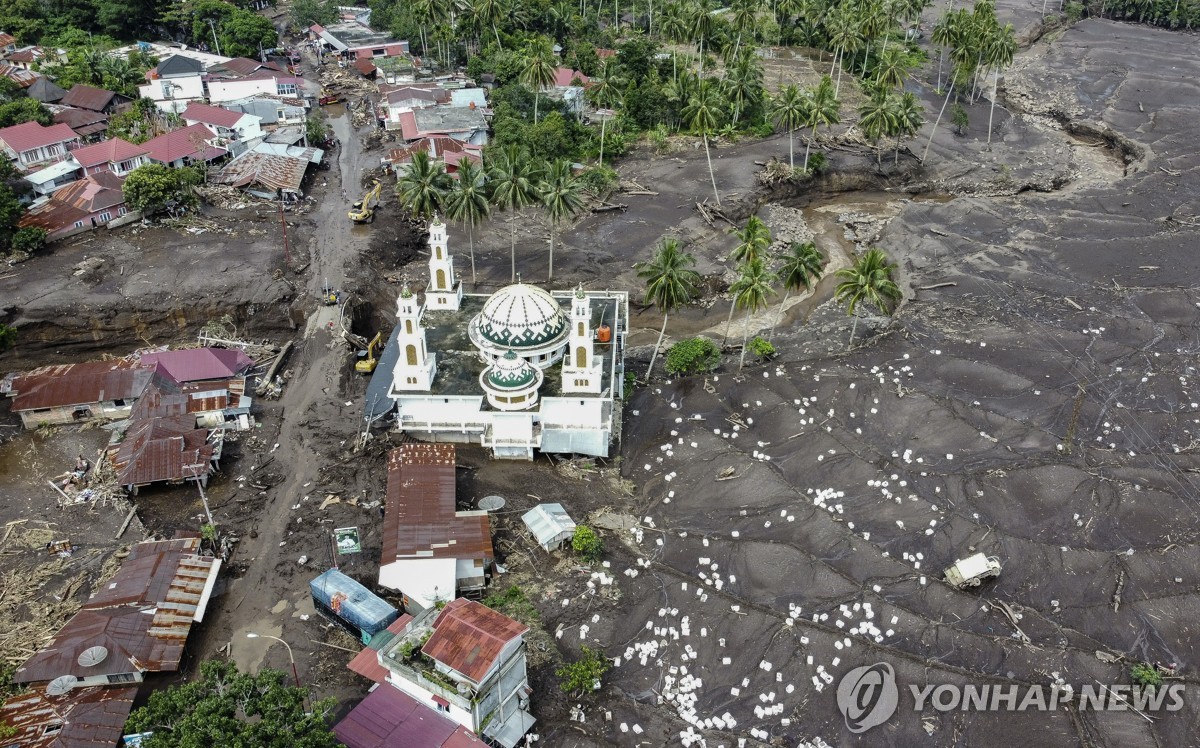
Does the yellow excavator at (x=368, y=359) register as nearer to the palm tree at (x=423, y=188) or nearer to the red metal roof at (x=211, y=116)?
the palm tree at (x=423, y=188)

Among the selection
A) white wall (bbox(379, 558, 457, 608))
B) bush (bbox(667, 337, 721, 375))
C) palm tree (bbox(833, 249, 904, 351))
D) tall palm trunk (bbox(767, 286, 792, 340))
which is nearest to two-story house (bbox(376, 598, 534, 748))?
white wall (bbox(379, 558, 457, 608))

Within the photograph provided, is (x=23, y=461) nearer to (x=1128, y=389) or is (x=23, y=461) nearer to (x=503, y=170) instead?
(x=503, y=170)

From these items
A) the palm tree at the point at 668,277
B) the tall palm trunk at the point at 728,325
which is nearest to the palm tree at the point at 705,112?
the tall palm trunk at the point at 728,325

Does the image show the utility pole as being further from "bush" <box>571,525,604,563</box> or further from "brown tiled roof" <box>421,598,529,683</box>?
"brown tiled roof" <box>421,598,529,683</box>

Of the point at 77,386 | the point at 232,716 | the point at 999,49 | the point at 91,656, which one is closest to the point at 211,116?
the point at 77,386

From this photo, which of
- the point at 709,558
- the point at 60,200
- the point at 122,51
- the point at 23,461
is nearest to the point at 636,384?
the point at 709,558

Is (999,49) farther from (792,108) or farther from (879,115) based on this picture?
(792,108)
